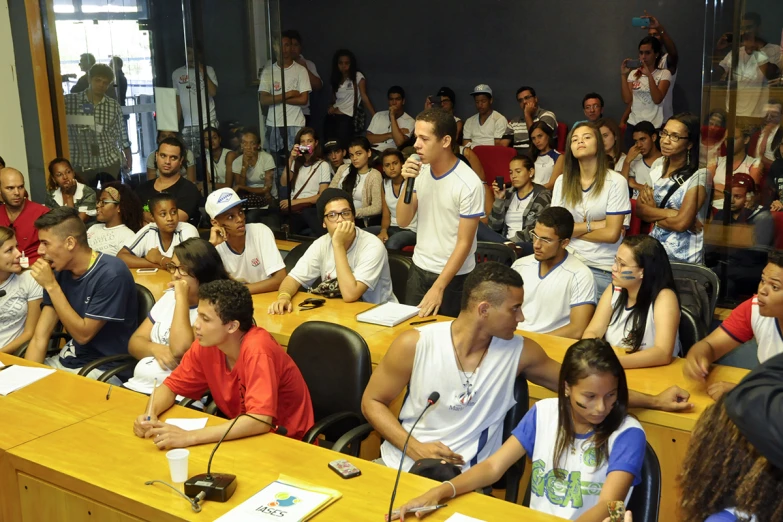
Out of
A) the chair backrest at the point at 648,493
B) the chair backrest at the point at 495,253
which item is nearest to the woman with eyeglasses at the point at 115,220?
the chair backrest at the point at 495,253

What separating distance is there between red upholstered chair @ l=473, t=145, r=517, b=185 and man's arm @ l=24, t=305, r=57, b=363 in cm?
476

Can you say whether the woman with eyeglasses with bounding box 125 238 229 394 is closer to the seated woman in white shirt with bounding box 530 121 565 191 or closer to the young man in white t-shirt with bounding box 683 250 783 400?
the young man in white t-shirt with bounding box 683 250 783 400

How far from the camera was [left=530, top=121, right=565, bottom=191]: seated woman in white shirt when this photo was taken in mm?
7223

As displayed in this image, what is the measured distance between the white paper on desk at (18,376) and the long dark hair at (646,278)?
262cm

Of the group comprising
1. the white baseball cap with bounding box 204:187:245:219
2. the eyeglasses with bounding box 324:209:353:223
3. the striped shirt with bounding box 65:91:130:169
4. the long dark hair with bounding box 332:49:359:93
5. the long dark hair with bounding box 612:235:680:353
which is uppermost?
the long dark hair with bounding box 332:49:359:93

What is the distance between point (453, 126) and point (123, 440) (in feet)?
7.71

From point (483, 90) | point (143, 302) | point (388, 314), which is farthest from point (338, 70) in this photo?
point (388, 314)

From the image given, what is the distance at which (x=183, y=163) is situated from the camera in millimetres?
7453

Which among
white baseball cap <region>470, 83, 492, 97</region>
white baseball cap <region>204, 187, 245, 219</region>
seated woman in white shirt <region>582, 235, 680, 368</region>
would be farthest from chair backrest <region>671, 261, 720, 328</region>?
white baseball cap <region>470, 83, 492, 97</region>

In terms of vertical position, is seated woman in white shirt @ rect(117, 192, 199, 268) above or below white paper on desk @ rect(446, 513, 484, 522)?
above

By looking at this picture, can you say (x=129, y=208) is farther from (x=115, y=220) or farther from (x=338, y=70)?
(x=338, y=70)

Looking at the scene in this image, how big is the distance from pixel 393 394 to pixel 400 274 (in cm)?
191

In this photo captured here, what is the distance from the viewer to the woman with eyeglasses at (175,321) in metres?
3.83

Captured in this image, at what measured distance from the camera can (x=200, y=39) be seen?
24.0 feet
